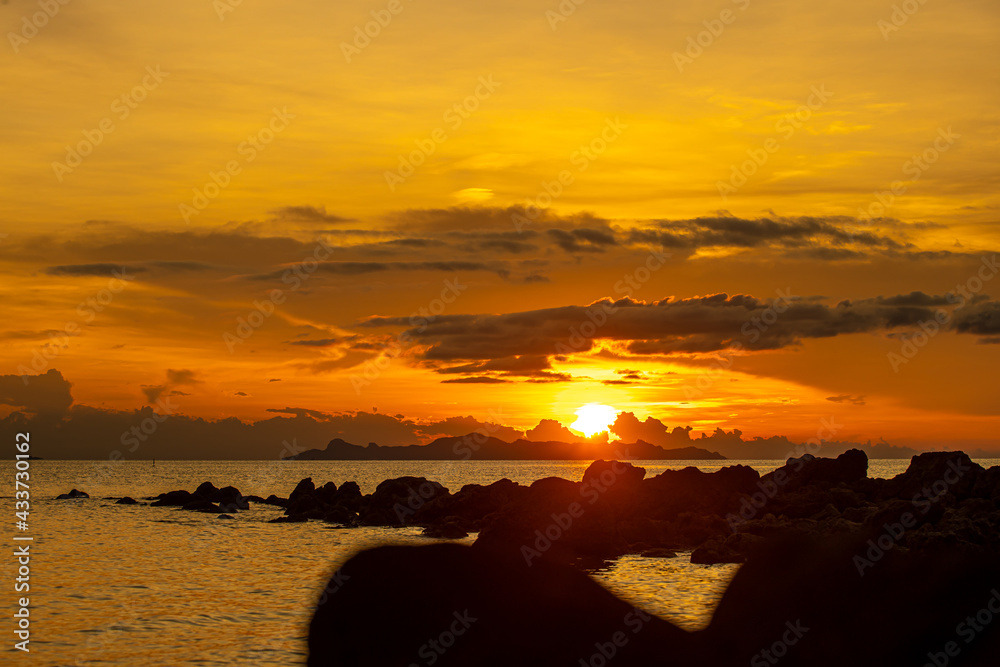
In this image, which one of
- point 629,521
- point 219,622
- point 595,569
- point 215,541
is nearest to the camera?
point 219,622

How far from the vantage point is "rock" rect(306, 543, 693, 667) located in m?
4.16

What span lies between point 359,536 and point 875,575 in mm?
57232

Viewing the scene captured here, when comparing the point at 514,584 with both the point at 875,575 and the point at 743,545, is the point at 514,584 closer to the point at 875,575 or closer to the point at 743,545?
the point at 875,575

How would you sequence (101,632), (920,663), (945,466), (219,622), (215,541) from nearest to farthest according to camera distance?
(920,663)
(101,632)
(219,622)
(945,466)
(215,541)

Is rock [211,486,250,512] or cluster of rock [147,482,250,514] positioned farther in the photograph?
cluster of rock [147,482,250,514]

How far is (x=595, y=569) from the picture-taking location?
39.8 m

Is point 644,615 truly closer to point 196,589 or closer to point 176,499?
point 196,589

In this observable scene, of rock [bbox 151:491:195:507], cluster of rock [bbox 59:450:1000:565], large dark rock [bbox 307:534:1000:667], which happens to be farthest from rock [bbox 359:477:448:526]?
large dark rock [bbox 307:534:1000:667]

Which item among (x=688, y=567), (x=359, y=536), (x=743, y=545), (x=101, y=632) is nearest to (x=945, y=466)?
(x=743, y=545)

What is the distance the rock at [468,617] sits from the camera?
164 inches

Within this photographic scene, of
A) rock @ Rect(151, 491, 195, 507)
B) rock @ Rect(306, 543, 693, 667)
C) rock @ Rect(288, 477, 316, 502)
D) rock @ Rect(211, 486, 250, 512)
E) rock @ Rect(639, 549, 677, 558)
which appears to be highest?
rock @ Rect(306, 543, 693, 667)

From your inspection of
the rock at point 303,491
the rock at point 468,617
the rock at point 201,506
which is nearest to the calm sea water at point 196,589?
the rock at point 468,617

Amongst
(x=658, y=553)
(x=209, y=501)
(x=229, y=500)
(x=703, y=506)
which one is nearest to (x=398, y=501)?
(x=229, y=500)

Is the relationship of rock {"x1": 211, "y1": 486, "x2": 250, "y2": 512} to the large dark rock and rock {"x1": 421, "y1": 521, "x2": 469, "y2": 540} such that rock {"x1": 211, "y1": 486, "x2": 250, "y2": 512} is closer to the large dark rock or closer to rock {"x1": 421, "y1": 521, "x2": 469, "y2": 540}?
rock {"x1": 421, "y1": 521, "x2": 469, "y2": 540}
